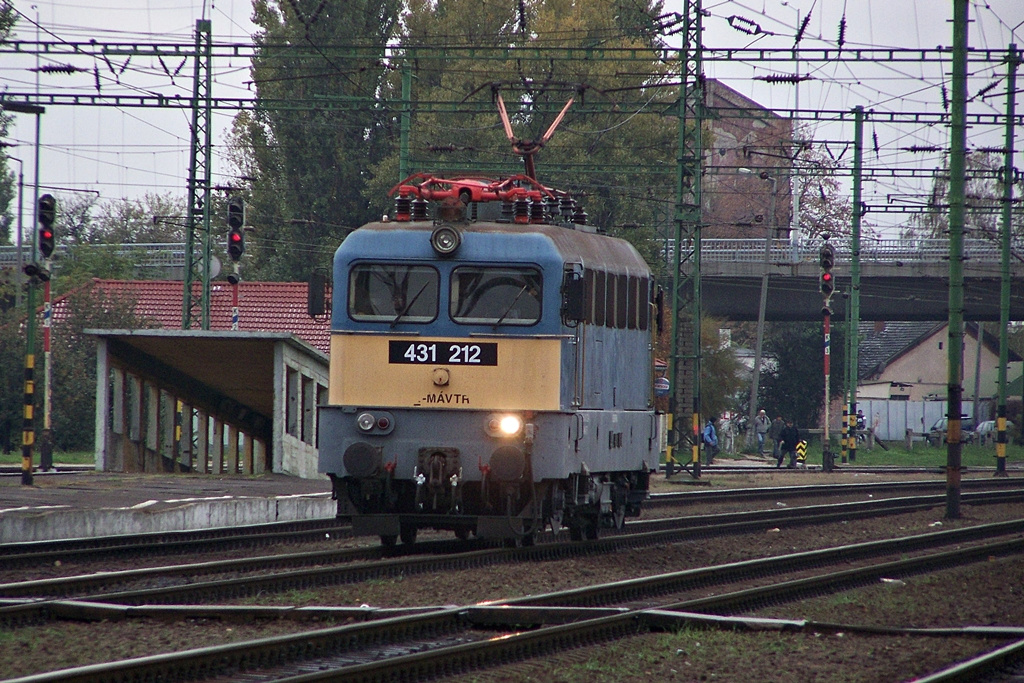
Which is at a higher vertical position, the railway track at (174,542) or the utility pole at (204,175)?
the utility pole at (204,175)

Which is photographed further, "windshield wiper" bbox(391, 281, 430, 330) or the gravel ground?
"windshield wiper" bbox(391, 281, 430, 330)

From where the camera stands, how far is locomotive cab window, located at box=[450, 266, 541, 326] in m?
13.4

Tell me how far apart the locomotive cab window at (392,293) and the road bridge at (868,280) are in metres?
40.6

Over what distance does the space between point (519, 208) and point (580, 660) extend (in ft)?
20.7

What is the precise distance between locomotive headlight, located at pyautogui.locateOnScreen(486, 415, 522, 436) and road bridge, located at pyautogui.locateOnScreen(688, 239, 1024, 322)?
40.8 m

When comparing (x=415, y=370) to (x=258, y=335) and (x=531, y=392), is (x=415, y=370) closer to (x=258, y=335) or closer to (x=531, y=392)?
(x=531, y=392)

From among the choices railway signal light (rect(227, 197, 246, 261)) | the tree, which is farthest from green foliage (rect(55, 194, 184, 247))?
railway signal light (rect(227, 197, 246, 261))

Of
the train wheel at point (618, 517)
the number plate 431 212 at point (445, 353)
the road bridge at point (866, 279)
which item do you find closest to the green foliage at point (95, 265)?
the road bridge at point (866, 279)

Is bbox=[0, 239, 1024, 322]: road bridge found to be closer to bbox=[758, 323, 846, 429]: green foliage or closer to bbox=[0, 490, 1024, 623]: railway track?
bbox=[758, 323, 846, 429]: green foliage

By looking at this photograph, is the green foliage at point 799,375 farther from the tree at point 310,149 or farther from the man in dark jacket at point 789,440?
the man in dark jacket at point 789,440

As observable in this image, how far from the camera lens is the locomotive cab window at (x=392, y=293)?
13445 mm

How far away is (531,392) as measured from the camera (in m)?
13.2

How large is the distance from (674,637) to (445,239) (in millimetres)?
5301

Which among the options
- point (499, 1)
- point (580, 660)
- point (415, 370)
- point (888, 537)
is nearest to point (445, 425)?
point (415, 370)
